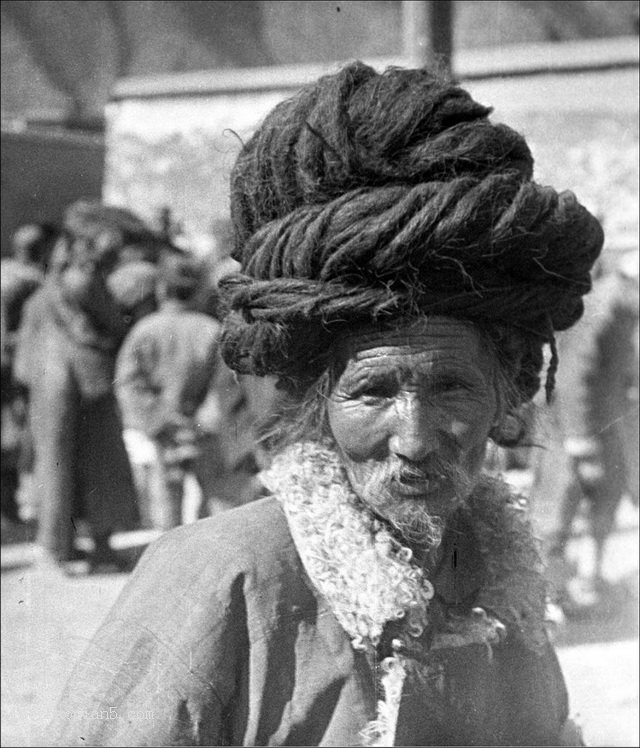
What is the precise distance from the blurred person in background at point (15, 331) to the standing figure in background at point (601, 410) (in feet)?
10.8

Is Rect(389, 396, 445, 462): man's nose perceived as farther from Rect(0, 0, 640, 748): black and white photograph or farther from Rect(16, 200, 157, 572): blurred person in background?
Rect(16, 200, 157, 572): blurred person in background

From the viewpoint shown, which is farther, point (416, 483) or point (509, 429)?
point (509, 429)

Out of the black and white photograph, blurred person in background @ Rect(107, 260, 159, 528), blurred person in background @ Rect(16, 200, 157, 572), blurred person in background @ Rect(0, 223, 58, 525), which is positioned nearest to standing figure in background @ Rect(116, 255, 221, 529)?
blurred person in background @ Rect(107, 260, 159, 528)

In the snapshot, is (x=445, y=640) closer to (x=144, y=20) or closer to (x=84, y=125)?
(x=144, y=20)

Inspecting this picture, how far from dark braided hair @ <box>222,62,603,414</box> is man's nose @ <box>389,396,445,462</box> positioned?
137 mm

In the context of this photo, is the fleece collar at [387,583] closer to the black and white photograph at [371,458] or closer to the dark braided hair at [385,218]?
the black and white photograph at [371,458]

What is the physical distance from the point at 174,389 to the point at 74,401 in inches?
44.4

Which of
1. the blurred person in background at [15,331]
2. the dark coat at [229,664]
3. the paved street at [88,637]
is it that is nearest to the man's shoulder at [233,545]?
the dark coat at [229,664]

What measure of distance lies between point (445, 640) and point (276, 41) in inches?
165

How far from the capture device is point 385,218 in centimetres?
167

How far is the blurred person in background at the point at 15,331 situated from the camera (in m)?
6.71

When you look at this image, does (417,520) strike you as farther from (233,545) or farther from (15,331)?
(15,331)

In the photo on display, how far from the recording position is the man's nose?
5.65 feet

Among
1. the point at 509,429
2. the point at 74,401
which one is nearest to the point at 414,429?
the point at 509,429
